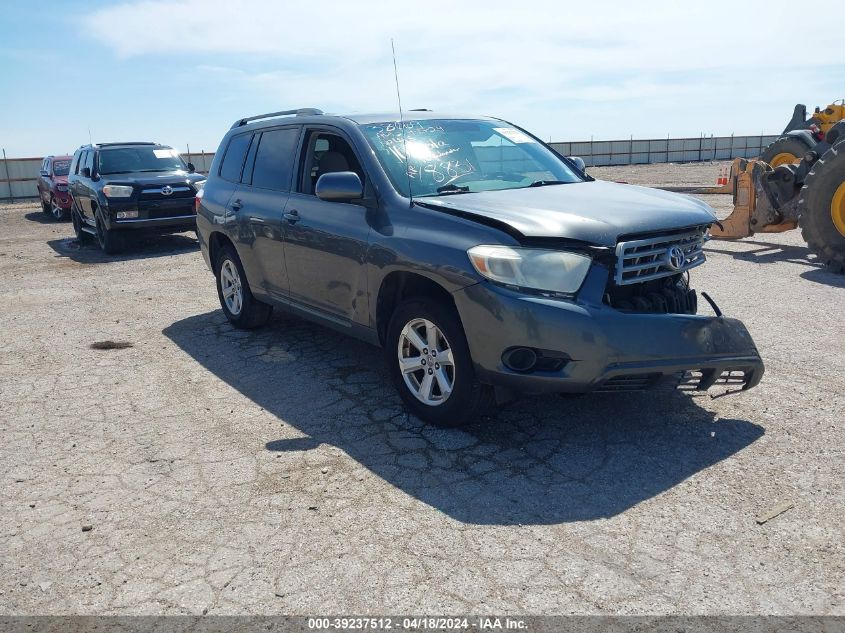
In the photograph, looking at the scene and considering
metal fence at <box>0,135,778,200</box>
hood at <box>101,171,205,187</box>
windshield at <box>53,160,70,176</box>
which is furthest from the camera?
metal fence at <box>0,135,778,200</box>

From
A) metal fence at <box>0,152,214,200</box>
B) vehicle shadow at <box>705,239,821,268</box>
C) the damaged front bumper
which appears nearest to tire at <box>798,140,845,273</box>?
vehicle shadow at <box>705,239,821,268</box>

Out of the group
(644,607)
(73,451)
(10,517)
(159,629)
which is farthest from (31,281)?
(644,607)

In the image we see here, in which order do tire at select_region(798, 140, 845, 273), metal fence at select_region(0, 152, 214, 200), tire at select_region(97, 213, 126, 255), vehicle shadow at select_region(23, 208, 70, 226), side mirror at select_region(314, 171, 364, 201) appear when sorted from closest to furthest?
side mirror at select_region(314, 171, 364, 201)
tire at select_region(798, 140, 845, 273)
tire at select_region(97, 213, 126, 255)
vehicle shadow at select_region(23, 208, 70, 226)
metal fence at select_region(0, 152, 214, 200)

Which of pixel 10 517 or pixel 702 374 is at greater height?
pixel 702 374

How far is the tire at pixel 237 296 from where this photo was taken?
6.89 meters

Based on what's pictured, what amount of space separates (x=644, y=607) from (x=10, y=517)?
303 cm

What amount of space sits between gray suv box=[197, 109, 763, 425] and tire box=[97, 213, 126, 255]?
26.6 ft

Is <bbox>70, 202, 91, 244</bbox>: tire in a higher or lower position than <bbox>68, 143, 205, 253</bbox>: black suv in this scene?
lower

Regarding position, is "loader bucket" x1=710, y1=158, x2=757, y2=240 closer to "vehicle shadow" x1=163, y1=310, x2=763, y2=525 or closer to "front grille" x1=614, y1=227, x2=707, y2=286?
"front grille" x1=614, y1=227, x2=707, y2=286

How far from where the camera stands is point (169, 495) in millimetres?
3877

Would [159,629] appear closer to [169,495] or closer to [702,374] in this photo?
[169,495]

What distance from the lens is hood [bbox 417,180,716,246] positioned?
3.97m

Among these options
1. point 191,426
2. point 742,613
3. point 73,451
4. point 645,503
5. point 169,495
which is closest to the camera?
point 742,613

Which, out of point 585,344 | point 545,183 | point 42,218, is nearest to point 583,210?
point 585,344
